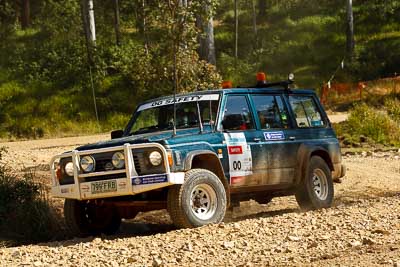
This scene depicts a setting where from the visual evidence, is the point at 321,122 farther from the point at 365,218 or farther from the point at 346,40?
the point at 346,40

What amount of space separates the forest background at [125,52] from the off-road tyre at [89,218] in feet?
52.5

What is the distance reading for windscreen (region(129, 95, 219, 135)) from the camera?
9711mm

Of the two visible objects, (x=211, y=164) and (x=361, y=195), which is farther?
(x=361, y=195)

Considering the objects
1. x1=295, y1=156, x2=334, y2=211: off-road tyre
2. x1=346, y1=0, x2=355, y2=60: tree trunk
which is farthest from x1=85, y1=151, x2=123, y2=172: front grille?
x1=346, y1=0, x2=355, y2=60: tree trunk

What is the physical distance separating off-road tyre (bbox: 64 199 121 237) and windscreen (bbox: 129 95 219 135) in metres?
1.14

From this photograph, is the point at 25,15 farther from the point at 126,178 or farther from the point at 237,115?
the point at 126,178

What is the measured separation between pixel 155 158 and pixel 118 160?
436mm

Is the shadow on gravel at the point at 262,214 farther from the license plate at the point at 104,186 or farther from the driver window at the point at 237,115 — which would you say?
the license plate at the point at 104,186

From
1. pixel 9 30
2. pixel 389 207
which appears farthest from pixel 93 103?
pixel 389 207

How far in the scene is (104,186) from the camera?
28.5 feet

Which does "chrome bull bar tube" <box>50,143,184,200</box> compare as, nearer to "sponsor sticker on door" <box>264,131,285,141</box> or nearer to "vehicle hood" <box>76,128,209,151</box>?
"vehicle hood" <box>76,128,209,151</box>

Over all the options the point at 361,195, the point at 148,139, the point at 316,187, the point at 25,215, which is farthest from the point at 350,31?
the point at 148,139

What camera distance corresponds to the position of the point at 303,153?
1055cm

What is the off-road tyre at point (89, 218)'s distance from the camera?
373 inches
